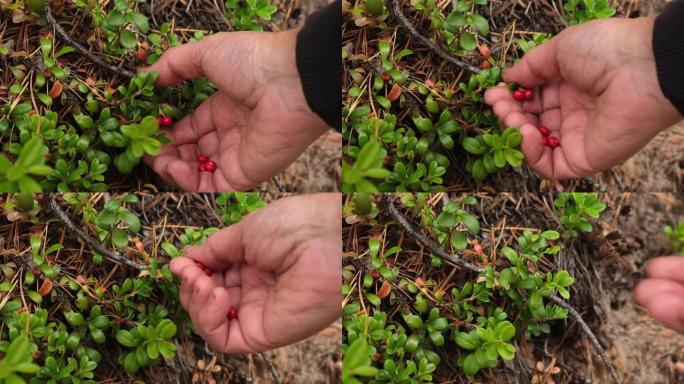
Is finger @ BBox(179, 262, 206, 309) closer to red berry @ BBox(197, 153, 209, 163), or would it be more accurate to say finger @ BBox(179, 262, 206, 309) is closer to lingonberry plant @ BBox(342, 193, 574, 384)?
red berry @ BBox(197, 153, 209, 163)

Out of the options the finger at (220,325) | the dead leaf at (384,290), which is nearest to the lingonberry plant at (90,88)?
the finger at (220,325)

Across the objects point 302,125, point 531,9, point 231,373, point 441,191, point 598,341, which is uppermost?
point 531,9

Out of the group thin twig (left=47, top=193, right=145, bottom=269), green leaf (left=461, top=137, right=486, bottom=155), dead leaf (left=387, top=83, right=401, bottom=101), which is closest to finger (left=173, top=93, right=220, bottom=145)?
thin twig (left=47, top=193, right=145, bottom=269)

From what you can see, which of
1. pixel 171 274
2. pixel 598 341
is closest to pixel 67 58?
pixel 171 274

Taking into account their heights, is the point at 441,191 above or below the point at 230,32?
below

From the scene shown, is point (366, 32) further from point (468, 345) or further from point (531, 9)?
point (468, 345)

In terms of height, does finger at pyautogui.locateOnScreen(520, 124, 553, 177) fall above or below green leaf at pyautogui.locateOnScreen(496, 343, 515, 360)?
above

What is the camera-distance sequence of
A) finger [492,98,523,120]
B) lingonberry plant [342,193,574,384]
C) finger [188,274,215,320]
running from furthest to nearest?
finger [492,98,523,120] → lingonberry plant [342,193,574,384] → finger [188,274,215,320]
